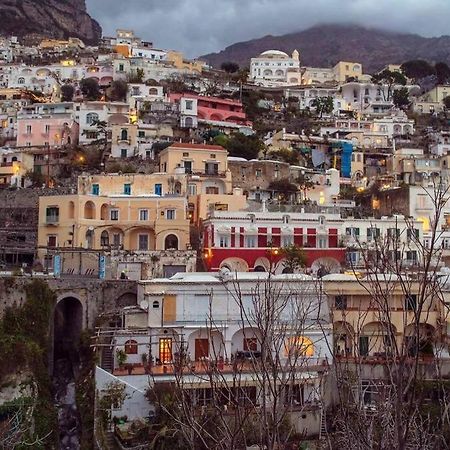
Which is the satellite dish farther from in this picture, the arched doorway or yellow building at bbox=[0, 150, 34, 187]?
yellow building at bbox=[0, 150, 34, 187]

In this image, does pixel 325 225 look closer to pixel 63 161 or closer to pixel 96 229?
pixel 96 229

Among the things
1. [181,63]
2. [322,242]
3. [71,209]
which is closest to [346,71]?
[181,63]

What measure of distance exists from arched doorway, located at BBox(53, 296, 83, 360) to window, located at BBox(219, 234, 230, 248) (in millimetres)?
8844

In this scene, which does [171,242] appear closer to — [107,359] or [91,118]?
[107,359]

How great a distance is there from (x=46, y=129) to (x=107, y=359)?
35.9 m

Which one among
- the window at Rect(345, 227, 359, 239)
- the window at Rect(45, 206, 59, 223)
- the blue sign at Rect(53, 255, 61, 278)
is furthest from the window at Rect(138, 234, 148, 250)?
the window at Rect(345, 227, 359, 239)

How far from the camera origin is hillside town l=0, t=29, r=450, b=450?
7961mm

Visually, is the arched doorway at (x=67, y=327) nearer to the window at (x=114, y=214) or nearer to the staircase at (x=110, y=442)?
the window at (x=114, y=214)

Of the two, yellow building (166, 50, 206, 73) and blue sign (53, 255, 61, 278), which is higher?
yellow building (166, 50, 206, 73)

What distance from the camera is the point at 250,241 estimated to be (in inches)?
1486

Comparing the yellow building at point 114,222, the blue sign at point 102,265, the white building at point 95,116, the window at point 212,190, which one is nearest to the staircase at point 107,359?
the blue sign at point 102,265

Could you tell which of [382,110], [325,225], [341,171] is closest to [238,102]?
[341,171]

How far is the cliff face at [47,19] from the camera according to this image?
4419 inches

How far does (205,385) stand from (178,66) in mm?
68924
